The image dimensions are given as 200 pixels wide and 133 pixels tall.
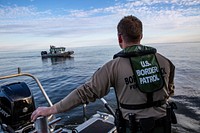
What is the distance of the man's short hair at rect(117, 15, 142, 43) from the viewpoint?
6.14 feet

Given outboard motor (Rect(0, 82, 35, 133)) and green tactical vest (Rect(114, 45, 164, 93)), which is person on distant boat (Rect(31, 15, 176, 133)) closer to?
green tactical vest (Rect(114, 45, 164, 93))

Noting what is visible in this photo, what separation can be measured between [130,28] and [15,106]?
9.30 ft

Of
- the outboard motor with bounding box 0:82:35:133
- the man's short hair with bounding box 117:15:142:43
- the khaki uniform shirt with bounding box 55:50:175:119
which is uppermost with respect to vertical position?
the man's short hair with bounding box 117:15:142:43

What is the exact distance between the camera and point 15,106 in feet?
12.0

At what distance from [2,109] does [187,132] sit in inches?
242

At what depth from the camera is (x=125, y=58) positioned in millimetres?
1901

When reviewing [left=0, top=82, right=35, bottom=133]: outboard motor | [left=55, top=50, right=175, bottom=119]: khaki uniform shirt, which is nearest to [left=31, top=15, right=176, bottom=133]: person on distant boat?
[left=55, top=50, right=175, bottom=119]: khaki uniform shirt

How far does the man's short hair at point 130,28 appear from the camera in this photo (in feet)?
6.14

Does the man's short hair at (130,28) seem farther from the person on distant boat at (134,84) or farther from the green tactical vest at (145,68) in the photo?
the green tactical vest at (145,68)

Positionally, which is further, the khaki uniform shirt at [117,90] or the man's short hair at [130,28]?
the man's short hair at [130,28]

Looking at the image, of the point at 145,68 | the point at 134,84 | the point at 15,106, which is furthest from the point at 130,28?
the point at 15,106

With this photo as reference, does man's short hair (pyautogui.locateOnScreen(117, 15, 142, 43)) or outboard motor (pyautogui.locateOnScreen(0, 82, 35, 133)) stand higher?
man's short hair (pyautogui.locateOnScreen(117, 15, 142, 43))

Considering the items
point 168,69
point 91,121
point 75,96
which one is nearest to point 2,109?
point 91,121

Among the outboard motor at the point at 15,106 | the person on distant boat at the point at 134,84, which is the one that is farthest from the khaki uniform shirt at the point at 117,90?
the outboard motor at the point at 15,106
